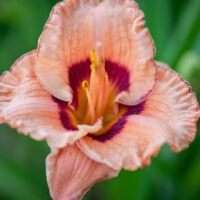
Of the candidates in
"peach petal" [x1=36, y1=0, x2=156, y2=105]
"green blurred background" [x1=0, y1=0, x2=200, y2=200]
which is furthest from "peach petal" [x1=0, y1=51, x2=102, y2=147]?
"green blurred background" [x1=0, y1=0, x2=200, y2=200]

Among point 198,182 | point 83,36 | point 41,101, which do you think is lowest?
point 198,182

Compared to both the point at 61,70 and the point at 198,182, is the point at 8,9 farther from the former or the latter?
the point at 198,182

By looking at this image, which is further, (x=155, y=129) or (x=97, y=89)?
(x=97, y=89)

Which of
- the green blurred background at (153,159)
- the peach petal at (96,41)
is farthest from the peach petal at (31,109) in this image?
the green blurred background at (153,159)

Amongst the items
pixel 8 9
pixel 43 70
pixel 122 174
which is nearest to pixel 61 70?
pixel 43 70

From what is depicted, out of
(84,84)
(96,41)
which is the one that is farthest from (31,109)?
(96,41)

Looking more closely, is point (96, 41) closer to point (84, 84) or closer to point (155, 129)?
point (84, 84)
